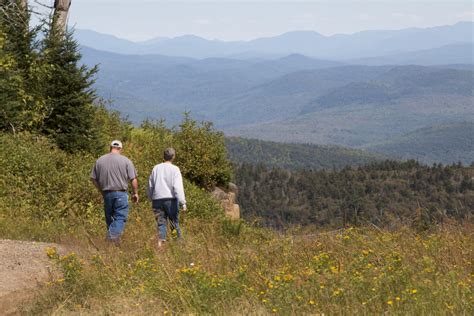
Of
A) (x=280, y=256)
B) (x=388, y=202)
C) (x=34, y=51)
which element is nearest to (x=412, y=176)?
(x=388, y=202)

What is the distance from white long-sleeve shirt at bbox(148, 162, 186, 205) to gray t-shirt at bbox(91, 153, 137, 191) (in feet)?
1.57

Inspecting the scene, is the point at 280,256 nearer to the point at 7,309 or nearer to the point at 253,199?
the point at 7,309

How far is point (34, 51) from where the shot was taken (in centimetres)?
2198

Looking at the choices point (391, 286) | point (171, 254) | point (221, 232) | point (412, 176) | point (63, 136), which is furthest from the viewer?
point (412, 176)

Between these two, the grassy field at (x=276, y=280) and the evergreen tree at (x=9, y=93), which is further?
the evergreen tree at (x=9, y=93)

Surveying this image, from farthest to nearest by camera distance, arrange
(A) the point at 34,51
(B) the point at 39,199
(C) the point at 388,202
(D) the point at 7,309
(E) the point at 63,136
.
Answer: (C) the point at 388,202 → (A) the point at 34,51 → (E) the point at 63,136 → (B) the point at 39,199 → (D) the point at 7,309

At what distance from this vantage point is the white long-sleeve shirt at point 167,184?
11.4 m

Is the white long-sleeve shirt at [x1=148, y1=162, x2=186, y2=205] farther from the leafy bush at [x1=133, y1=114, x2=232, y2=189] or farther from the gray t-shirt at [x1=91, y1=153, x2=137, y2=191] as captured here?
the leafy bush at [x1=133, y1=114, x2=232, y2=189]

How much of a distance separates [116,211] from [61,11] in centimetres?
1344

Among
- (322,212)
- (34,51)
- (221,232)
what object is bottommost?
(322,212)

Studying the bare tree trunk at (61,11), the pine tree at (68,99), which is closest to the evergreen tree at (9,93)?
the pine tree at (68,99)

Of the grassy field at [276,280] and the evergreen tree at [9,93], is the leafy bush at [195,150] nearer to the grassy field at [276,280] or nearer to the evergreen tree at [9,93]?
the evergreen tree at [9,93]

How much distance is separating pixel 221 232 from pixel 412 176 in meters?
131

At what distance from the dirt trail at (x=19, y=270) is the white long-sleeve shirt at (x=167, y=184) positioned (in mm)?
2085
